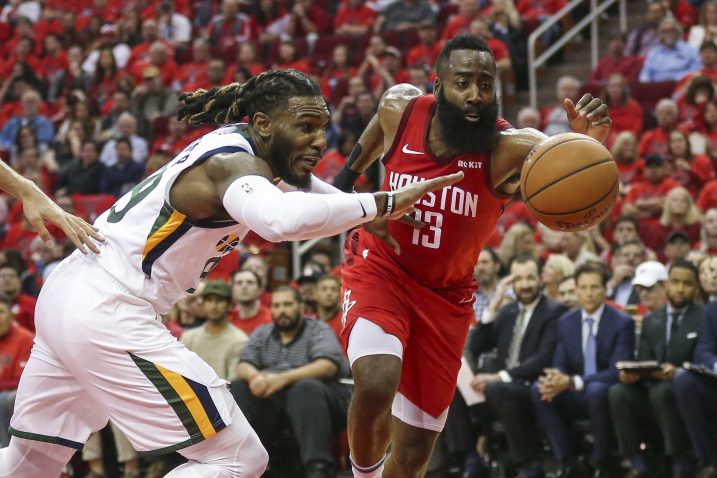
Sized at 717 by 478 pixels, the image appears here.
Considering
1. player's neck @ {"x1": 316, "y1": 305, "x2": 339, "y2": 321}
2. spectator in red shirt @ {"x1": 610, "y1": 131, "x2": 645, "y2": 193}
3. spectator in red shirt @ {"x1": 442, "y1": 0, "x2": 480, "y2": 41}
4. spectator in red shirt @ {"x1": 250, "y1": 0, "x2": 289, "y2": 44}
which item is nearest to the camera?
player's neck @ {"x1": 316, "y1": 305, "x2": 339, "y2": 321}

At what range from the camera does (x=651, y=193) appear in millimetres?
10539

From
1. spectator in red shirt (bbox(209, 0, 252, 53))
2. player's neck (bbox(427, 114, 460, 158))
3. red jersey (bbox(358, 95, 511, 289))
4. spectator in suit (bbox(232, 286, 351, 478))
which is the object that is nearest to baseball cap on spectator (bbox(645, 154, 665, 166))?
spectator in suit (bbox(232, 286, 351, 478))

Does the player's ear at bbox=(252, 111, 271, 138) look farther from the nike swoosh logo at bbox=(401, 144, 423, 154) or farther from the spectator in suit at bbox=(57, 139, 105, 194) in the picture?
the spectator in suit at bbox=(57, 139, 105, 194)

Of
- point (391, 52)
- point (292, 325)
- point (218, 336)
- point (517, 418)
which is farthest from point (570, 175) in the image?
point (391, 52)

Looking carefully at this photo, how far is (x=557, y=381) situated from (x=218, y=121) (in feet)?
13.4

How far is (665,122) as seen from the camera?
11.1m

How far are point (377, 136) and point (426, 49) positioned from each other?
8211mm

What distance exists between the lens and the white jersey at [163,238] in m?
4.42

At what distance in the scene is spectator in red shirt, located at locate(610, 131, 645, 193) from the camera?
36.0 feet

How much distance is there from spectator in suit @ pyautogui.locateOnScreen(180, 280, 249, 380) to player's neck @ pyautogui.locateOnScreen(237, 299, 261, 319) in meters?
0.57

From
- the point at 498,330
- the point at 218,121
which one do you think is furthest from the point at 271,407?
the point at 218,121

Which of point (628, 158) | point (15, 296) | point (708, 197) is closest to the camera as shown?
point (708, 197)

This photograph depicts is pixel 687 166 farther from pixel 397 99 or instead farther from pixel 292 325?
pixel 397 99

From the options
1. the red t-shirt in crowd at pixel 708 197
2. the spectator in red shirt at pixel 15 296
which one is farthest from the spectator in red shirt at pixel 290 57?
the red t-shirt in crowd at pixel 708 197
